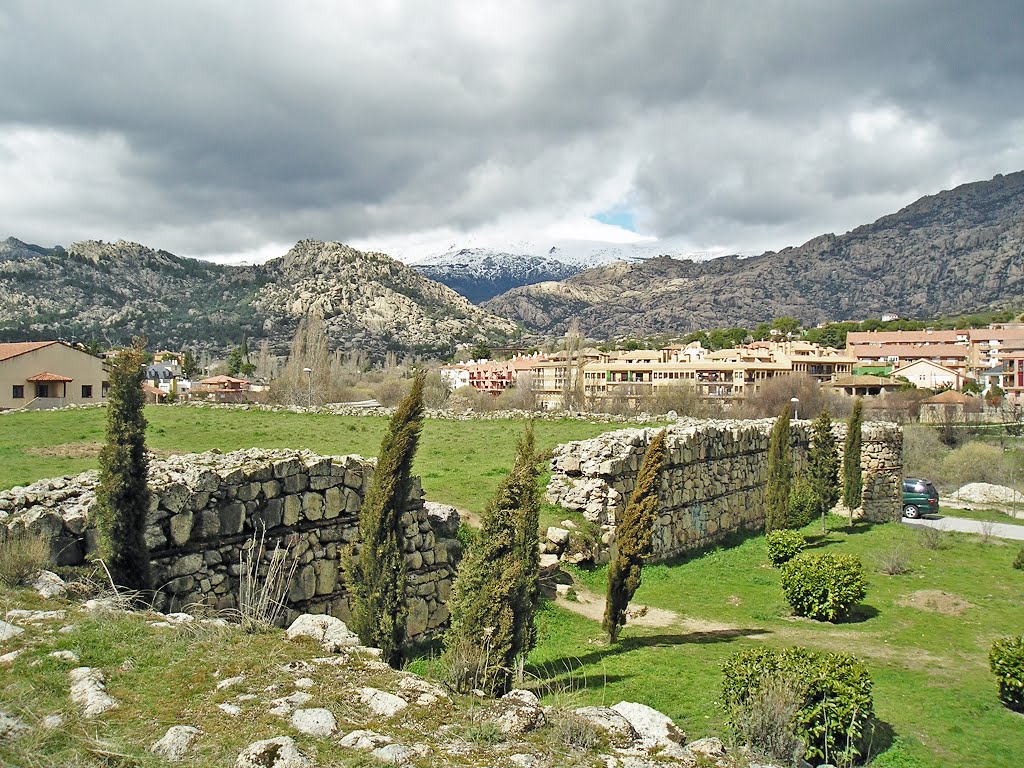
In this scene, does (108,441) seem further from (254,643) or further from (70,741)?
(70,741)

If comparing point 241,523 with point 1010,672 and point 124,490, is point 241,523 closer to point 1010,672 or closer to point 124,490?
point 124,490

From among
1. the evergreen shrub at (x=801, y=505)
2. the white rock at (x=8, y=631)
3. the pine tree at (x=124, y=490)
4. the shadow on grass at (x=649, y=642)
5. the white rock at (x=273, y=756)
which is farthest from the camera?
the evergreen shrub at (x=801, y=505)

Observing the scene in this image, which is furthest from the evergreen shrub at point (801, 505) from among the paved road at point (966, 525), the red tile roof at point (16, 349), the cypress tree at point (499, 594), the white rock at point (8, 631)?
the red tile roof at point (16, 349)

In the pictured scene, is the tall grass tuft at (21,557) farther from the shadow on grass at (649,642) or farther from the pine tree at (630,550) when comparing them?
the pine tree at (630,550)

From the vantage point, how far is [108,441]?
777 centimetres

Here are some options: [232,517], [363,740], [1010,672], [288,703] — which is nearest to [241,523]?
[232,517]

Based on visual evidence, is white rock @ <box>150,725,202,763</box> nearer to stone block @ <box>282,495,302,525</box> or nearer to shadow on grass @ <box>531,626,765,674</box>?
stone block @ <box>282,495,302,525</box>

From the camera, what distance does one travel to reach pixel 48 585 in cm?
687

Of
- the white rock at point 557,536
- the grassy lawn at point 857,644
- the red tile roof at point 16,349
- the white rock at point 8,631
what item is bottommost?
the grassy lawn at point 857,644

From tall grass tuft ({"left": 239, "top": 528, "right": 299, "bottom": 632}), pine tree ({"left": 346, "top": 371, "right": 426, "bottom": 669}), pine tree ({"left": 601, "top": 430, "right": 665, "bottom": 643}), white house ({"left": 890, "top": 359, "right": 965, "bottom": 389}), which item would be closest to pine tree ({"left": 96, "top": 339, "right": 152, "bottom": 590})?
tall grass tuft ({"left": 239, "top": 528, "right": 299, "bottom": 632})

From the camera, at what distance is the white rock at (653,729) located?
5008 mm

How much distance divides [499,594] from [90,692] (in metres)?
4.54

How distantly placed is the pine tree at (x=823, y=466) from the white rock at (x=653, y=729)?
20116mm

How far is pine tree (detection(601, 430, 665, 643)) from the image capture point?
34.8ft
